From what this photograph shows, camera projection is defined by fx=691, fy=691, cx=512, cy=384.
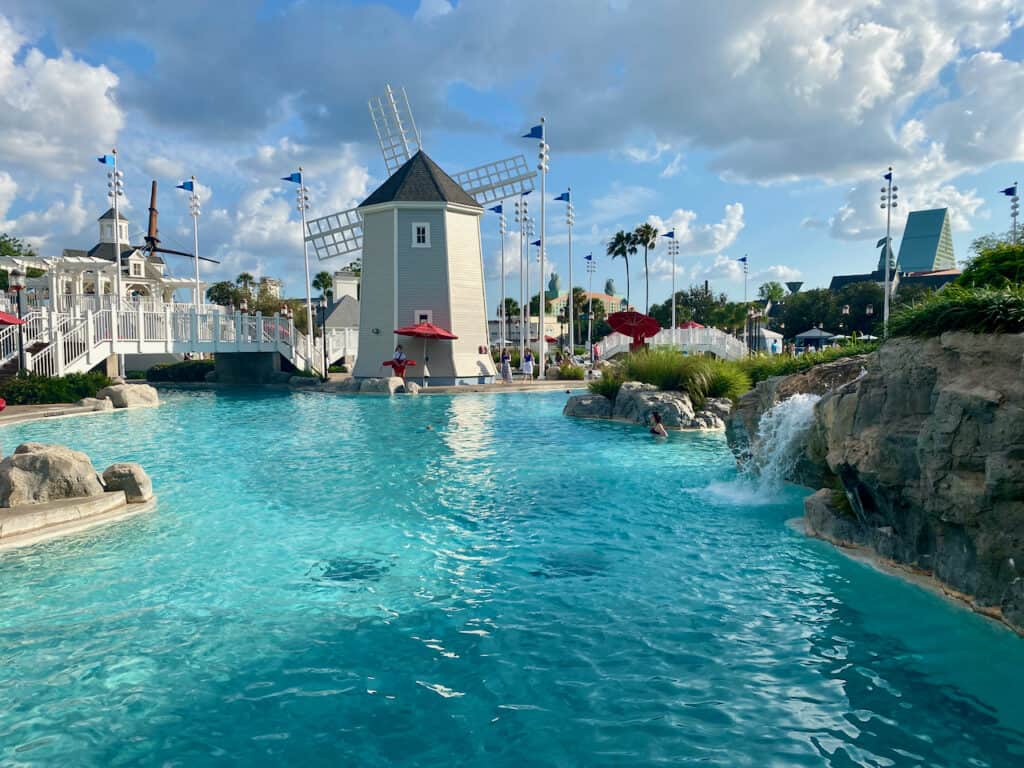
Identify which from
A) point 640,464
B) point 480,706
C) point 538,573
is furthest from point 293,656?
point 640,464

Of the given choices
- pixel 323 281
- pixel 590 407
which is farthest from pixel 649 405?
pixel 323 281

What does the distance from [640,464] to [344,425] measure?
10.0 metres

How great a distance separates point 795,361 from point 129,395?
22.4m

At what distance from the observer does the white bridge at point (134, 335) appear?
24.9 meters

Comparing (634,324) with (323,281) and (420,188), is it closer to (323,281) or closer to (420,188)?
(420,188)

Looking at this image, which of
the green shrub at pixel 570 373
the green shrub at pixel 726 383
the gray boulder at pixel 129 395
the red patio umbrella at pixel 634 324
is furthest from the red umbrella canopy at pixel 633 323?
the gray boulder at pixel 129 395

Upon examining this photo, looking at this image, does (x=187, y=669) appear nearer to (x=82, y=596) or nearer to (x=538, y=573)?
(x=82, y=596)

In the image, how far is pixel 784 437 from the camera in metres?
12.2

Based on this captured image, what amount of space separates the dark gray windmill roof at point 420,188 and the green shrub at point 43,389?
625 inches

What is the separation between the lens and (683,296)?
94.2 meters

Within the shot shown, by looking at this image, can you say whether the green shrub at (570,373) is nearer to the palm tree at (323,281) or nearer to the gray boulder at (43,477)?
the gray boulder at (43,477)

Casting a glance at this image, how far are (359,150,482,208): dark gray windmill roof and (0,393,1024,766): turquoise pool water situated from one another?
24.9m

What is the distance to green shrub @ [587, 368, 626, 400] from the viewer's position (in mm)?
23859

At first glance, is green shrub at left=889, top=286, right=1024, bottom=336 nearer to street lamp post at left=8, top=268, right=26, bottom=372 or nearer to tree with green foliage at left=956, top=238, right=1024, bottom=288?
tree with green foliage at left=956, top=238, right=1024, bottom=288
